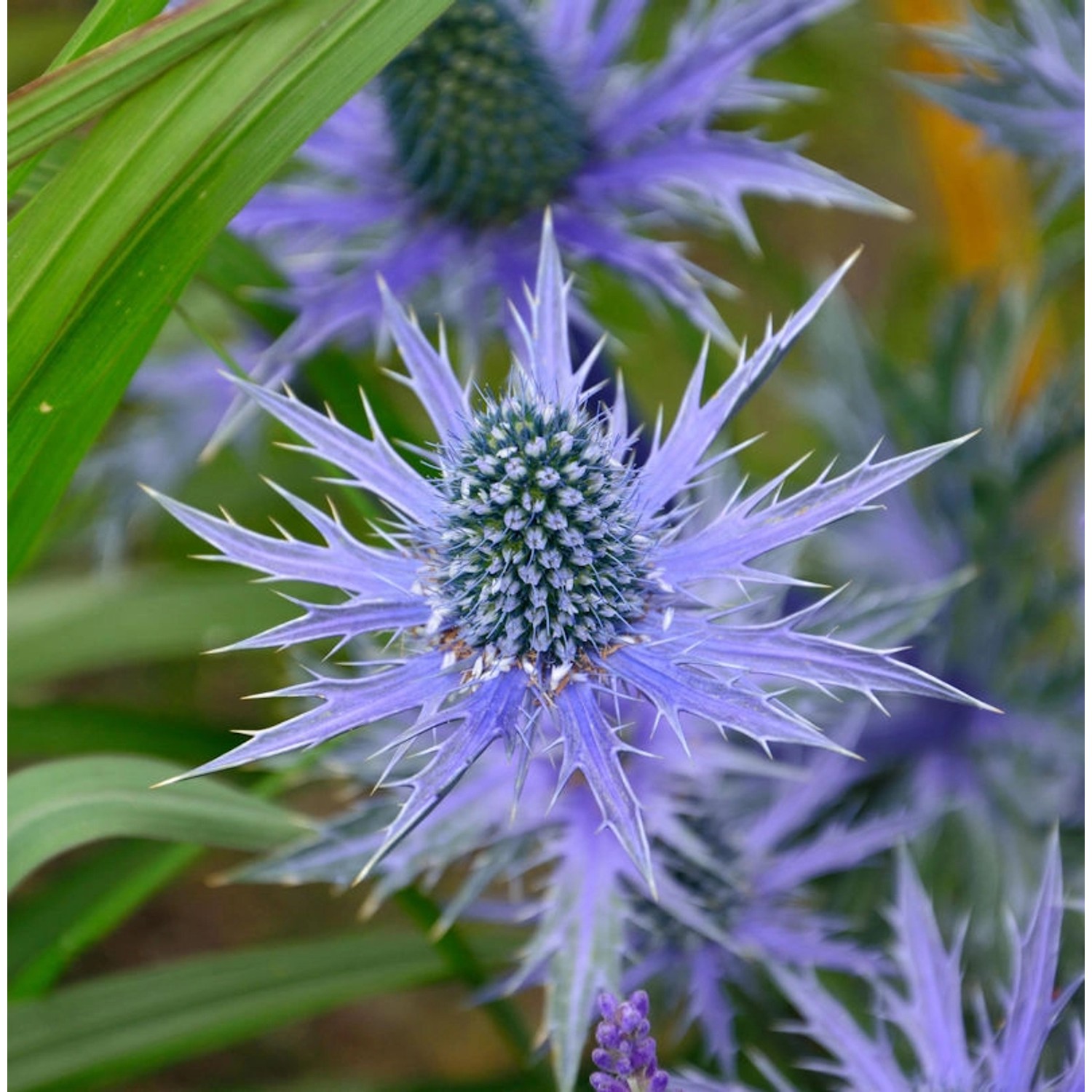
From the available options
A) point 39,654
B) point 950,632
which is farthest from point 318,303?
point 950,632

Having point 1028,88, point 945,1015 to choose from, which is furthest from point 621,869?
point 1028,88

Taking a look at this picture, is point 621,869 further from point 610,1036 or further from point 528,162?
point 528,162

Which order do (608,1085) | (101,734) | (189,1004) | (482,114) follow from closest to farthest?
1. (608,1085)
2. (482,114)
3. (189,1004)
4. (101,734)

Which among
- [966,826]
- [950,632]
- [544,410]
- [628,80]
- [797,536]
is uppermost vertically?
[628,80]

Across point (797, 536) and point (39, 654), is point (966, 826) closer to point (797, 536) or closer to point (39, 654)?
point (797, 536)

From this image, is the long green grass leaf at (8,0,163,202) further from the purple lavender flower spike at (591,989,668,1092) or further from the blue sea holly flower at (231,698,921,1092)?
the purple lavender flower spike at (591,989,668,1092)

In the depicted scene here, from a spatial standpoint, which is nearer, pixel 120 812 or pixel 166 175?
pixel 166 175

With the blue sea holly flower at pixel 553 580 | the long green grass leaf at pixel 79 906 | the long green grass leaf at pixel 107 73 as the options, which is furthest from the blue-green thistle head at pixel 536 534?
the long green grass leaf at pixel 79 906
